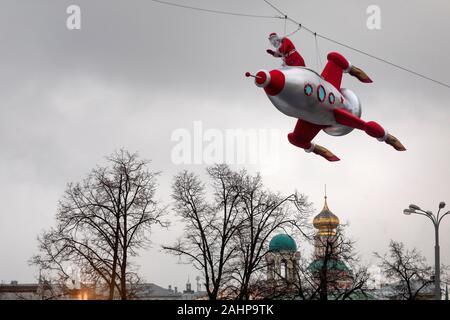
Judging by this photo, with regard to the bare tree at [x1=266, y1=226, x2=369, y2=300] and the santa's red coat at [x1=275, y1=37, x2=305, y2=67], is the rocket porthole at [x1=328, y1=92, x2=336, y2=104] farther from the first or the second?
the bare tree at [x1=266, y1=226, x2=369, y2=300]

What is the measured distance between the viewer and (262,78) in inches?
420

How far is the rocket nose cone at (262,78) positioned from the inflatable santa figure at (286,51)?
119 centimetres

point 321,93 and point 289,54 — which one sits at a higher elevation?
point 289,54

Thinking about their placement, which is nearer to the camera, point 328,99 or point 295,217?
point 328,99

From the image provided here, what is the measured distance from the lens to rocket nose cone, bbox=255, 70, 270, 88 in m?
10.7

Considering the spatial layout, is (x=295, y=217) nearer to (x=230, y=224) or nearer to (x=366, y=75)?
(x=230, y=224)

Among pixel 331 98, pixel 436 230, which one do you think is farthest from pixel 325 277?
pixel 331 98

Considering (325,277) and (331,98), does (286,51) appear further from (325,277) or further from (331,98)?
(325,277)

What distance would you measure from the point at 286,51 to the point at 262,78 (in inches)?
52.0
